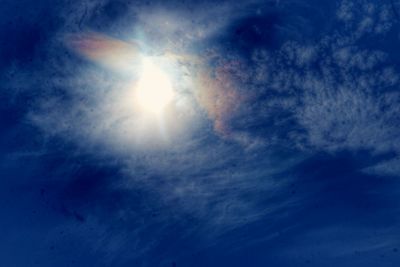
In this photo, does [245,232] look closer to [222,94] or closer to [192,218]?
[192,218]

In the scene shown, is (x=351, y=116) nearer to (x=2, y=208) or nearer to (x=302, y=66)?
(x=302, y=66)

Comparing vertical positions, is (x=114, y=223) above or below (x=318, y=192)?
above

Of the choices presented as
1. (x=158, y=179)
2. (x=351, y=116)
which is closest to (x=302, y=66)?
(x=351, y=116)

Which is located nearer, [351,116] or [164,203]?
[351,116]

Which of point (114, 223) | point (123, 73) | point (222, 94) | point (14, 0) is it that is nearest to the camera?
point (14, 0)

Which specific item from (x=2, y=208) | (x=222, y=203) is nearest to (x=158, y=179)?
(x=222, y=203)

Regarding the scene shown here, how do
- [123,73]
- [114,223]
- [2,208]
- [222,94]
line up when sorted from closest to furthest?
[123,73]
[222,94]
[2,208]
[114,223]
